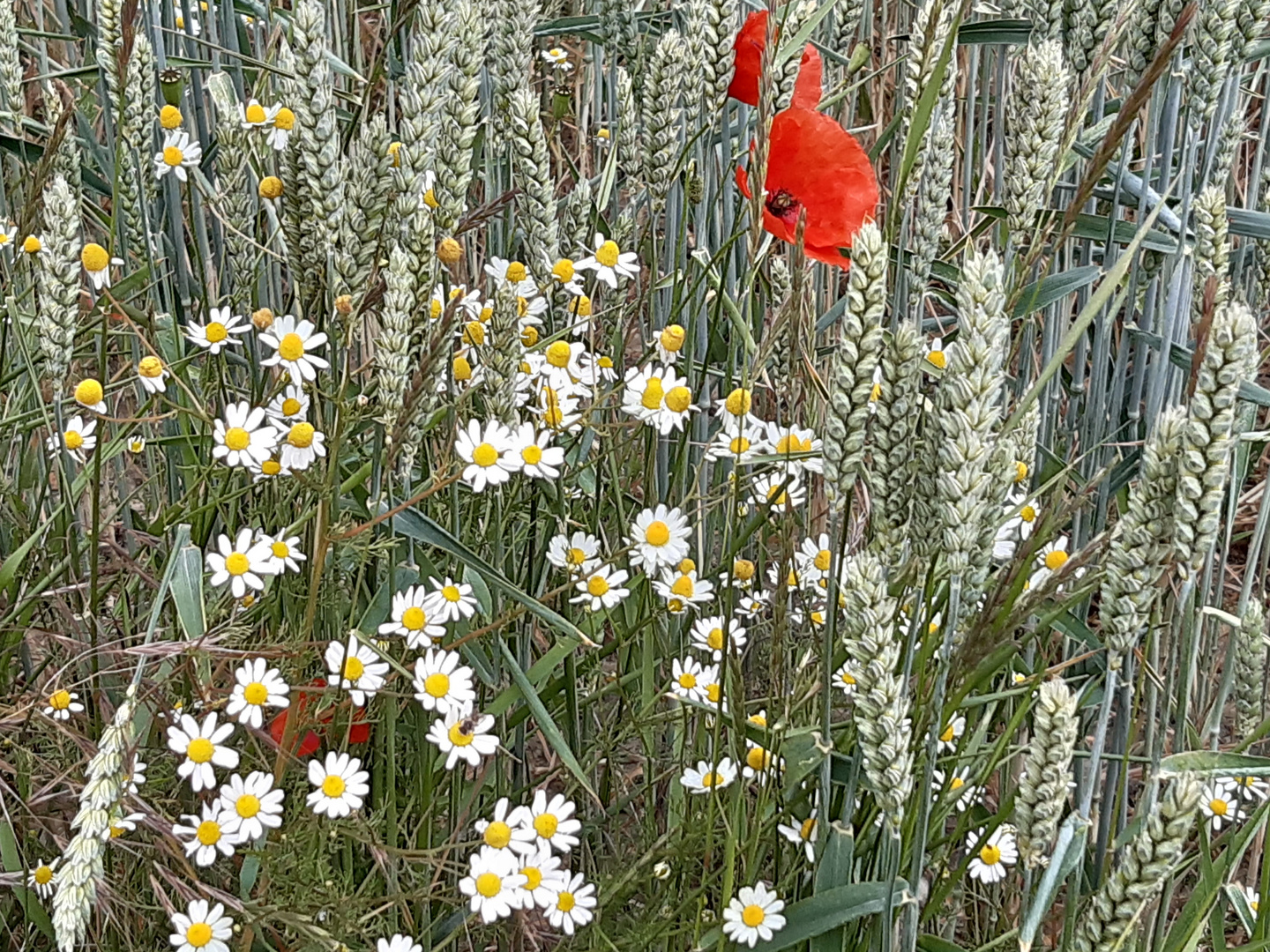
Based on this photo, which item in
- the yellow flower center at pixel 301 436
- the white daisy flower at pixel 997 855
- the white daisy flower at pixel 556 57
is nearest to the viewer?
the yellow flower center at pixel 301 436

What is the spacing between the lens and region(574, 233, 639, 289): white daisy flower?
1.14 m

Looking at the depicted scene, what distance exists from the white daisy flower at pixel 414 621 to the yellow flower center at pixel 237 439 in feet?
0.52

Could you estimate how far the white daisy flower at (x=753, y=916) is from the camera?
85 cm

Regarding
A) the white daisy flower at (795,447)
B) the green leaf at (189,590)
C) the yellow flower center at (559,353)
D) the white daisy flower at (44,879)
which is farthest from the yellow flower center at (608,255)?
the white daisy flower at (44,879)

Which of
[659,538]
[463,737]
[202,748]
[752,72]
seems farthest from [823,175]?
[202,748]

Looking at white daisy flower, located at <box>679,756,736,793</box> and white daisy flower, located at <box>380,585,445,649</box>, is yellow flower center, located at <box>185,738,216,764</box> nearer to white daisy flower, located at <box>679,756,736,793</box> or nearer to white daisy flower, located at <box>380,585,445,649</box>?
white daisy flower, located at <box>380,585,445,649</box>

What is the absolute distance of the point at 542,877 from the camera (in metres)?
0.89

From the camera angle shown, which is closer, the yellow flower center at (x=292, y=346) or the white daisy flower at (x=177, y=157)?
the yellow flower center at (x=292, y=346)

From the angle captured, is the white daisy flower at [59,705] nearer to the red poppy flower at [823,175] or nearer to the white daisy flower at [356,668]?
the white daisy flower at [356,668]

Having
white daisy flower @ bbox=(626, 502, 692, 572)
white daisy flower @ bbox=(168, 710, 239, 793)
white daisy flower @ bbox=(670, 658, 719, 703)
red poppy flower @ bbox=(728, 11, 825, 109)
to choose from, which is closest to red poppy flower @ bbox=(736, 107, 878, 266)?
red poppy flower @ bbox=(728, 11, 825, 109)

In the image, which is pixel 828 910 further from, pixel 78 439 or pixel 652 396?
pixel 78 439

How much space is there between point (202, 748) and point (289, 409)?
25 cm

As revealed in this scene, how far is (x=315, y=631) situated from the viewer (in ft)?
3.58

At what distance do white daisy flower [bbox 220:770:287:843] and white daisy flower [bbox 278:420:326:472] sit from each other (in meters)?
0.22
